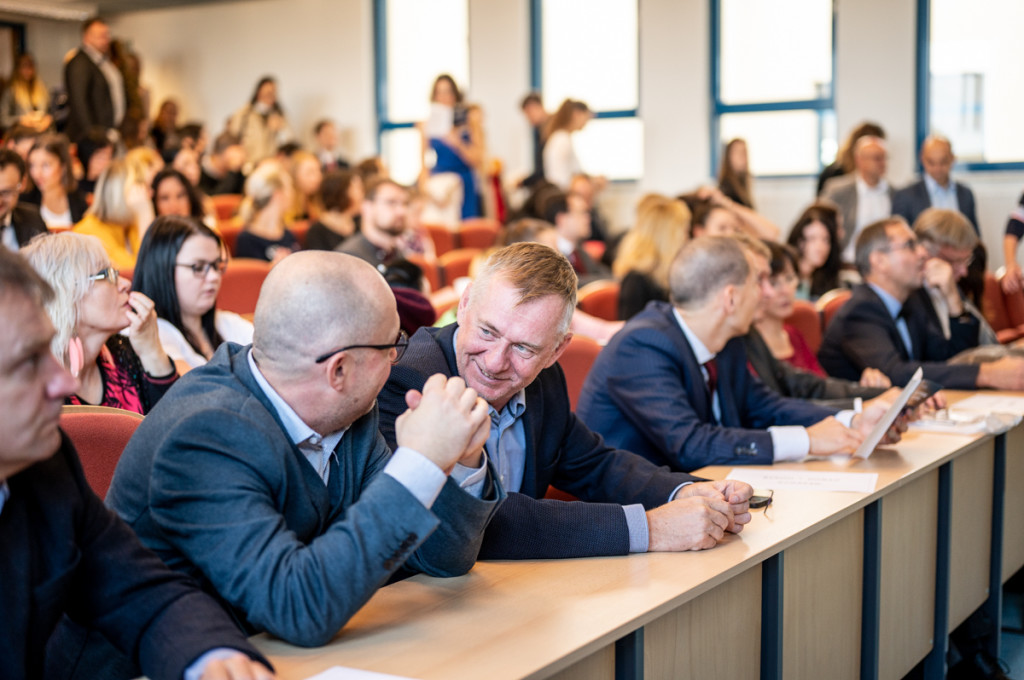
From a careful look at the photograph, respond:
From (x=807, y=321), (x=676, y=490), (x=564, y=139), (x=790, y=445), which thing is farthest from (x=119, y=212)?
(x=564, y=139)

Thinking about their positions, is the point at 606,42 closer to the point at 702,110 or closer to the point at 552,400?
the point at 702,110

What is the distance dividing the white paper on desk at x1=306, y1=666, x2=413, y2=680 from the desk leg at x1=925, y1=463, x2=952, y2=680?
6.57ft

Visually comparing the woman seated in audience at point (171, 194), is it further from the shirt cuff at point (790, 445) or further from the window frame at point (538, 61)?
the window frame at point (538, 61)

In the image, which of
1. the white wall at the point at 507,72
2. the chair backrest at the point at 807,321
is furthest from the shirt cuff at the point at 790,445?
the white wall at the point at 507,72

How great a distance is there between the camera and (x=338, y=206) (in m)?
7.11

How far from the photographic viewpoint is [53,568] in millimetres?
1315

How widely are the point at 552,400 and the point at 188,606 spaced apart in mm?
1069

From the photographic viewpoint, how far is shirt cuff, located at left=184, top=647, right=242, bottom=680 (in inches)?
51.8

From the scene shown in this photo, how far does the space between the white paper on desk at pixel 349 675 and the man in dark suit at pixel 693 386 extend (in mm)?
1508

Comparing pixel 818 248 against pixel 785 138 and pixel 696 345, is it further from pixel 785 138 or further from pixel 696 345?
pixel 785 138

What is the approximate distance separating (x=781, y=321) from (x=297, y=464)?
299 cm

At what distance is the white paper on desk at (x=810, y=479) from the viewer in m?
2.40

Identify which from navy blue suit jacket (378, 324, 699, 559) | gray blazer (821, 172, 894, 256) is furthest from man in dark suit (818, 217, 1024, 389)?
gray blazer (821, 172, 894, 256)

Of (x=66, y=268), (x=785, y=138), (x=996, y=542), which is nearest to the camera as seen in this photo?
(x=66, y=268)
